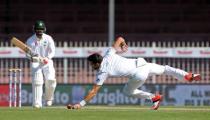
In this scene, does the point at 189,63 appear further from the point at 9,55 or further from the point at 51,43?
the point at 51,43

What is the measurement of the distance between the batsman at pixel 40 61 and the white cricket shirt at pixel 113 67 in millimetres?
2055

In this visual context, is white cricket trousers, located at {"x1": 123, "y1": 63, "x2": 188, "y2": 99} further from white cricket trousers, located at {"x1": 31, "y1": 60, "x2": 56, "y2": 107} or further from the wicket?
the wicket

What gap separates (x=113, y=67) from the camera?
15383 mm

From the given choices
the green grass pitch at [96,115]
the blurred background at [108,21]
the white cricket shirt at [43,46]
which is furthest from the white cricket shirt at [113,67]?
the blurred background at [108,21]

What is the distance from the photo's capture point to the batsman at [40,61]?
56.3ft

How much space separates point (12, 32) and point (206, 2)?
600 centimetres

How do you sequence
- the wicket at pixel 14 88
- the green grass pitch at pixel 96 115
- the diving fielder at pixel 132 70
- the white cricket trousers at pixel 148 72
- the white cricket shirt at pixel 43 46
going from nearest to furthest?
the green grass pitch at pixel 96 115, the diving fielder at pixel 132 70, the white cricket trousers at pixel 148 72, the white cricket shirt at pixel 43 46, the wicket at pixel 14 88

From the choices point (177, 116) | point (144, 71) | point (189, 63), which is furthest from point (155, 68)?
point (189, 63)

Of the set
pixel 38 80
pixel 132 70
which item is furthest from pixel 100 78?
pixel 38 80

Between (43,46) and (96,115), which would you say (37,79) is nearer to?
(43,46)

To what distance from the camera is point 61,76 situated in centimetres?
2256

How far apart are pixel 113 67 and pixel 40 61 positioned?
2.25 m

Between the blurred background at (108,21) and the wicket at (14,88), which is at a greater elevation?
the blurred background at (108,21)

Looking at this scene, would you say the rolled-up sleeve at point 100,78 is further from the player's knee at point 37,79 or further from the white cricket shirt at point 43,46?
the white cricket shirt at point 43,46
